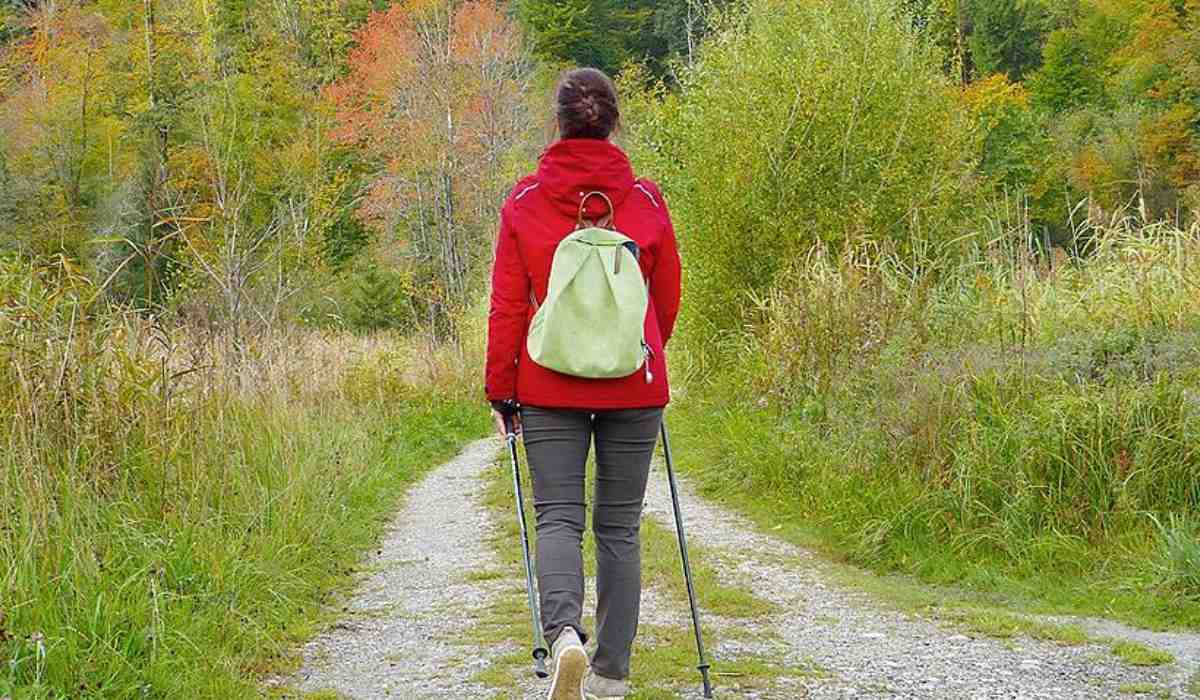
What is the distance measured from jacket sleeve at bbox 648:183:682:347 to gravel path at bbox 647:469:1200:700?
4.87ft

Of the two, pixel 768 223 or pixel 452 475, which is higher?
pixel 768 223

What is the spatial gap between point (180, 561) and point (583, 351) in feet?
7.97

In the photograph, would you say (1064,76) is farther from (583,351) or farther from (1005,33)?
(583,351)

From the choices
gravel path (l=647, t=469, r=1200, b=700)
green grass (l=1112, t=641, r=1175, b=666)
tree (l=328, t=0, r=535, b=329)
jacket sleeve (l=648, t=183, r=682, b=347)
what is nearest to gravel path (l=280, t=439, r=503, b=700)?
gravel path (l=647, t=469, r=1200, b=700)

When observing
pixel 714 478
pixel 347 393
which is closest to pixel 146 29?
pixel 347 393

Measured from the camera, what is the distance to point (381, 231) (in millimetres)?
35406

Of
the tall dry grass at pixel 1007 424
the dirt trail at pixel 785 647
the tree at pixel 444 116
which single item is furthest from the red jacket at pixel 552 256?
the tree at pixel 444 116

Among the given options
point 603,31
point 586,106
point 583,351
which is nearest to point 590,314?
point 583,351

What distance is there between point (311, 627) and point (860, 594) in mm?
2790

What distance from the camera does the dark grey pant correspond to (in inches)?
148

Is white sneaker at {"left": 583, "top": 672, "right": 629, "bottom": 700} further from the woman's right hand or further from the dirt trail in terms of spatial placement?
the woman's right hand

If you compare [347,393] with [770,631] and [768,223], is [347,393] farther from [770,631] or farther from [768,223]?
[770,631]

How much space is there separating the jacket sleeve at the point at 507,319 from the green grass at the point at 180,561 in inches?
60.5

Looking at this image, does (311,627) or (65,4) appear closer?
(311,627)
